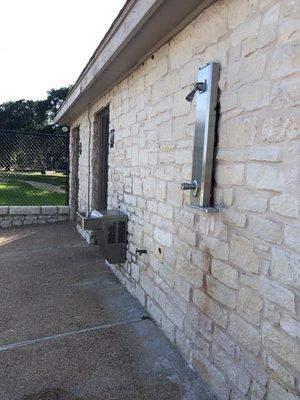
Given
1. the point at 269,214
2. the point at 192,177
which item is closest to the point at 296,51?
the point at 269,214

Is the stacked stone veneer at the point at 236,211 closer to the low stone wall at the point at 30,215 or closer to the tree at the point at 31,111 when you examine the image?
the low stone wall at the point at 30,215

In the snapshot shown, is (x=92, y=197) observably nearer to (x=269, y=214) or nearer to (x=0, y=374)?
(x=0, y=374)

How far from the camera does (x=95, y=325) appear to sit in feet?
10.9

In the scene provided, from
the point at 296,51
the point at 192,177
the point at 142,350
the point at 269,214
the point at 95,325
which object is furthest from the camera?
the point at 95,325

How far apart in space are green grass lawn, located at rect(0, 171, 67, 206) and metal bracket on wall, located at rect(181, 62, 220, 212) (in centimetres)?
779

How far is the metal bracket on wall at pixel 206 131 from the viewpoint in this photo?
2.30 m

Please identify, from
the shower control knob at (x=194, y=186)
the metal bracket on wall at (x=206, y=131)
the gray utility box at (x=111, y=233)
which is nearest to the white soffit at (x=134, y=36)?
the metal bracket on wall at (x=206, y=131)

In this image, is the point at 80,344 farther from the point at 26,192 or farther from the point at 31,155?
the point at 26,192

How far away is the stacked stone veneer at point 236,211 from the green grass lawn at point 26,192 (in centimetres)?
707

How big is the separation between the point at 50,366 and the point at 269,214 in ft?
6.82

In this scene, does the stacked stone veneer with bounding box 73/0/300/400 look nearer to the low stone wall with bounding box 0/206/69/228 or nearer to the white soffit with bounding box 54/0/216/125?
the white soffit with bounding box 54/0/216/125

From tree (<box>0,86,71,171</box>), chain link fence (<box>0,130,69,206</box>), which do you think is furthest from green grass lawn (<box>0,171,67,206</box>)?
tree (<box>0,86,71,171</box>)

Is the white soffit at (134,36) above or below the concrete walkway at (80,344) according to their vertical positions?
above

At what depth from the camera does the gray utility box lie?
4.19m
